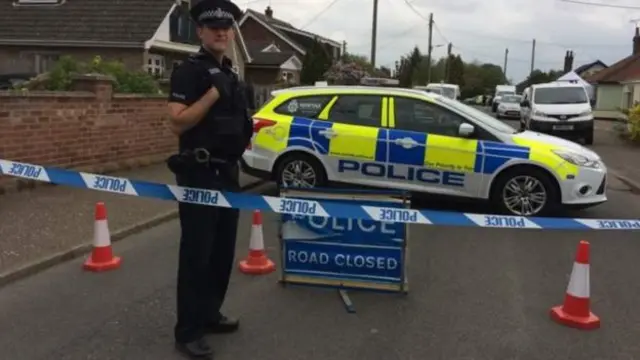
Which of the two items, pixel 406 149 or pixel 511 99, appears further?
pixel 511 99

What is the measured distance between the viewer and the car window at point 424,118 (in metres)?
8.15

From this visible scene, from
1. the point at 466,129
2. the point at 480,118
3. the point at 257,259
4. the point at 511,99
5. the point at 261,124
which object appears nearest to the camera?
the point at 257,259

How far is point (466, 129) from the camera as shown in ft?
25.8

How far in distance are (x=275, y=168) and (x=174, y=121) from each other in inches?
217

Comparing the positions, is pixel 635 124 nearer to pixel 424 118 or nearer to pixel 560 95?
pixel 560 95

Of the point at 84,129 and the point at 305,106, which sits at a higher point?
the point at 305,106

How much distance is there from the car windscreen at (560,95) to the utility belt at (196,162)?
19.8m

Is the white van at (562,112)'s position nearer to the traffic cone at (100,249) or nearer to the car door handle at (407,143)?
the car door handle at (407,143)

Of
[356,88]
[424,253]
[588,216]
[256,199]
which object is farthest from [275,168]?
[256,199]

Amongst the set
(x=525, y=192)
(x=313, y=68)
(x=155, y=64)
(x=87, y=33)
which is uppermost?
(x=87, y=33)

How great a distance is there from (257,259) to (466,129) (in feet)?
11.3

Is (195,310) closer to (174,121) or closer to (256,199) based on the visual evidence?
(256,199)

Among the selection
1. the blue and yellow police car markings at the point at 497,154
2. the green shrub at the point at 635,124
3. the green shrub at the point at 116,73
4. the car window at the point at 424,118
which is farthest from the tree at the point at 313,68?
the blue and yellow police car markings at the point at 497,154

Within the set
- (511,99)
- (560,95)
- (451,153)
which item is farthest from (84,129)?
(511,99)
